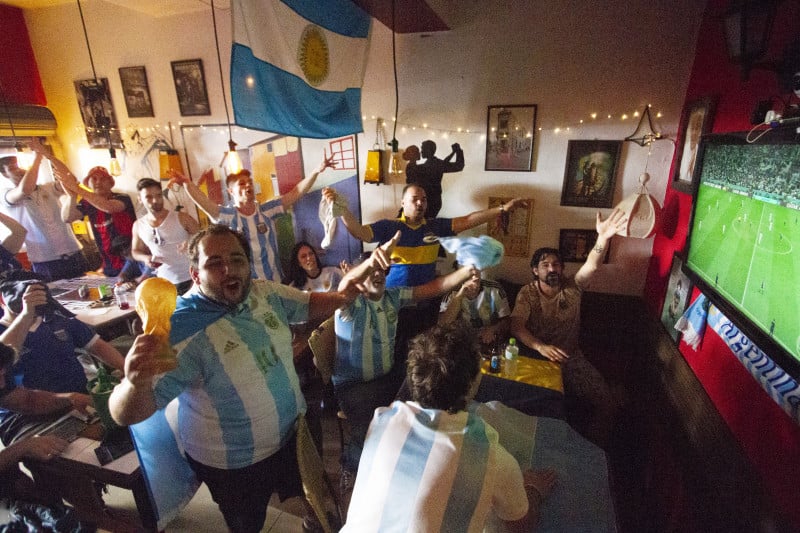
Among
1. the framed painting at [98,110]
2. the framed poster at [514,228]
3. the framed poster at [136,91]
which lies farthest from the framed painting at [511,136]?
the framed painting at [98,110]

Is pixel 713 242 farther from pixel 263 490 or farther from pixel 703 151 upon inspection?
pixel 263 490

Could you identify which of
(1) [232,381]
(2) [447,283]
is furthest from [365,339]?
(1) [232,381]

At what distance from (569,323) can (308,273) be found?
8.78 ft

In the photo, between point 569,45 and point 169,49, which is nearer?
point 569,45

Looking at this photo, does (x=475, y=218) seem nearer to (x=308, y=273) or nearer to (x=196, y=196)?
(x=308, y=273)

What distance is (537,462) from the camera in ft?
6.08

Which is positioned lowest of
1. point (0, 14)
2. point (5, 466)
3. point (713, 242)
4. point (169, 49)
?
point (5, 466)

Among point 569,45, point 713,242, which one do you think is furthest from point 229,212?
point 713,242

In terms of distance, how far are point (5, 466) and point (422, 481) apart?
7.43ft

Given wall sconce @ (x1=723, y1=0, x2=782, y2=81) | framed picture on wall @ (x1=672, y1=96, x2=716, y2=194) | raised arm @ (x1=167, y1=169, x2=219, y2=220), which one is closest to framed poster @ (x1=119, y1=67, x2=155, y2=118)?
raised arm @ (x1=167, y1=169, x2=219, y2=220)

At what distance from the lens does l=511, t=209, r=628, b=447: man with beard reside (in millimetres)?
2949

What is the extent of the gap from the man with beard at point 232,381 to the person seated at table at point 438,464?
68 centimetres

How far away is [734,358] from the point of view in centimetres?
197

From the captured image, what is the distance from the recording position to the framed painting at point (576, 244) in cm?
386
